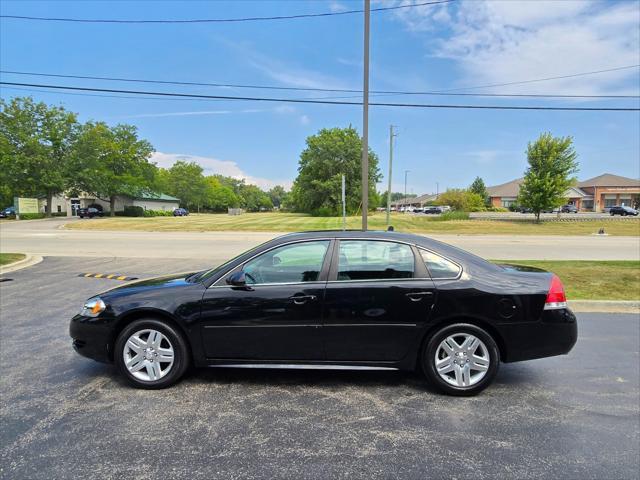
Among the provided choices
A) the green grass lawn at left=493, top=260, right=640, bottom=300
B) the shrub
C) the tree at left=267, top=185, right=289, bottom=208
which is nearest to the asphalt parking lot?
the green grass lawn at left=493, top=260, right=640, bottom=300

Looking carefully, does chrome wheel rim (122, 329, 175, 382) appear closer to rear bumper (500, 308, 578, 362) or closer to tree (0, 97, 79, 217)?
rear bumper (500, 308, 578, 362)

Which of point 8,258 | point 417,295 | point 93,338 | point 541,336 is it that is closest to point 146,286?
point 93,338

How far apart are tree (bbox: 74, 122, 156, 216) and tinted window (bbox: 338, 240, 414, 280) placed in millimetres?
54382

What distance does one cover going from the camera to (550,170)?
35750mm

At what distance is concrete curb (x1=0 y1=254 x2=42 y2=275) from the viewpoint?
987cm

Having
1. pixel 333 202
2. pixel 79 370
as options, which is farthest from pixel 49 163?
pixel 79 370

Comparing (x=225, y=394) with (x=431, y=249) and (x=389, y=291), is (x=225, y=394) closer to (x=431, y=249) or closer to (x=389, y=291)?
(x=389, y=291)

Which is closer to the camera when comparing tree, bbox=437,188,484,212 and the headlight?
the headlight

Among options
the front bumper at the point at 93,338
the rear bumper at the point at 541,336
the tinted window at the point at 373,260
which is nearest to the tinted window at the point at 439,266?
the tinted window at the point at 373,260

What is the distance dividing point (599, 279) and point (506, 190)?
90.7 metres

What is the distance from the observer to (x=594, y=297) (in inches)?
264

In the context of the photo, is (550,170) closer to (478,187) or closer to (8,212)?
(478,187)

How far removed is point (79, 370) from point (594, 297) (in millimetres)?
8008

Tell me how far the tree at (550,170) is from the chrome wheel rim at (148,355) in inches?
1566
